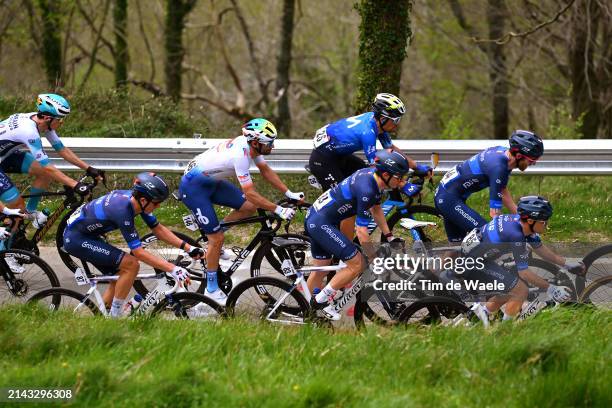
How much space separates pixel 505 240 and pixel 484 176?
158cm

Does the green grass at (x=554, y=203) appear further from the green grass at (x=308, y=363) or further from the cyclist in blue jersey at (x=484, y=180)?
the green grass at (x=308, y=363)

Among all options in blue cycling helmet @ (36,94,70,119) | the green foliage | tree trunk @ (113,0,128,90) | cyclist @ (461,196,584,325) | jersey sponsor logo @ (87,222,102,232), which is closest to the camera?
cyclist @ (461,196,584,325)

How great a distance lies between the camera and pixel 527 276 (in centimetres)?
840

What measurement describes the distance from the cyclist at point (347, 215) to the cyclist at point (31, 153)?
10.9ft

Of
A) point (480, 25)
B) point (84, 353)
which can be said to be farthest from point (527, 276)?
point (480, 25)

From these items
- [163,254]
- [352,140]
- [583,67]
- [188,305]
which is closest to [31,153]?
[163,254]

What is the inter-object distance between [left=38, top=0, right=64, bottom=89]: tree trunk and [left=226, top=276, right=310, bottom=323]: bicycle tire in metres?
15.4

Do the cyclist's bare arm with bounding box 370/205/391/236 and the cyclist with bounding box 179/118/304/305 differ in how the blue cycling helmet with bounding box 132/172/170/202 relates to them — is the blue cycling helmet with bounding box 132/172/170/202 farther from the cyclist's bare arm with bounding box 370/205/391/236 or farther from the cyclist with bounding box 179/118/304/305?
the cyclist's bare arm with bounding box 370/205/391/236

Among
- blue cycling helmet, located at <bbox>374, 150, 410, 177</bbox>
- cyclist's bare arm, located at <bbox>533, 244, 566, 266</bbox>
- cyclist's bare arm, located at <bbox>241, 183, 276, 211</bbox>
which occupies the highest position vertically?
blue cycling helmet, located at <bbox>374, 150, 410, 177</bbox>

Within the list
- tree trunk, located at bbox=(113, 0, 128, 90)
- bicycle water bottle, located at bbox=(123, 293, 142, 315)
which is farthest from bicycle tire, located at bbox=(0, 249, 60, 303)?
tree trunk, located at bbox=(113, 0, 128, 90)

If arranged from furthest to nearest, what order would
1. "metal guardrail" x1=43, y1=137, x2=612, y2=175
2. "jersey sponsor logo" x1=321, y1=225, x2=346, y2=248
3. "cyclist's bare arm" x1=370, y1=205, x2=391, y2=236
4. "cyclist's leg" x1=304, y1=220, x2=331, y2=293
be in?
"metal guardrail" x1=43, y1=137, x2=612, y2=175 → "cyclist's bare arm" x1=370, y1=205, x2=391, y2=236 → "cyclist's leg" x1=304, y1=220, x2=331, y2=293 → "jersey sponsor logo" x1=321, y1=225, x2=346, y2=248

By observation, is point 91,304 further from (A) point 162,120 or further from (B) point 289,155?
(A) point 162,120

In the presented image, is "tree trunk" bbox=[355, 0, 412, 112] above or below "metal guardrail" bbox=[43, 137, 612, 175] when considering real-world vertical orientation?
above

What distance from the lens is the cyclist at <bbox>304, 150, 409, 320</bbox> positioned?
8.67 m
